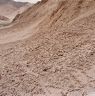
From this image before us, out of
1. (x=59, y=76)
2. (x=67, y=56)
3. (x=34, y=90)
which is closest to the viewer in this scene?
(x=34, y=90)

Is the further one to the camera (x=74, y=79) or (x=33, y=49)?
(x=33, y=49)

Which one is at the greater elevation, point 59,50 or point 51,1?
point 51,1

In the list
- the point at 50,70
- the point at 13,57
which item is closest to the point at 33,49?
the point at 13,57

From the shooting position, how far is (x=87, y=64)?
7.70 metres

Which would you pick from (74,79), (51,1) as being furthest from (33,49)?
(51,1)

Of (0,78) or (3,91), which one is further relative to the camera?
(0,78)

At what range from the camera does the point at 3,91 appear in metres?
6.86

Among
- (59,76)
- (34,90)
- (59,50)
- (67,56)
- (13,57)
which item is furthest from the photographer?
(13,57)

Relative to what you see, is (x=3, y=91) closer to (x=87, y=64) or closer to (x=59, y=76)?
(x=59, y=76)

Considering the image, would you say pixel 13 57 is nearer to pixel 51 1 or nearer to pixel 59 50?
pixel 59 50

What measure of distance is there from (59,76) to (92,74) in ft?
2.98

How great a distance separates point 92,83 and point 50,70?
4.91ft

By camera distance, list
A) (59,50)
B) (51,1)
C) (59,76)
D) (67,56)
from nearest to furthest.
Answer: (59,76) < (67,56) < (59,50) < (51,1)

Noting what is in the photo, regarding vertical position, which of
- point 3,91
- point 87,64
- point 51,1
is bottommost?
point 3,91
